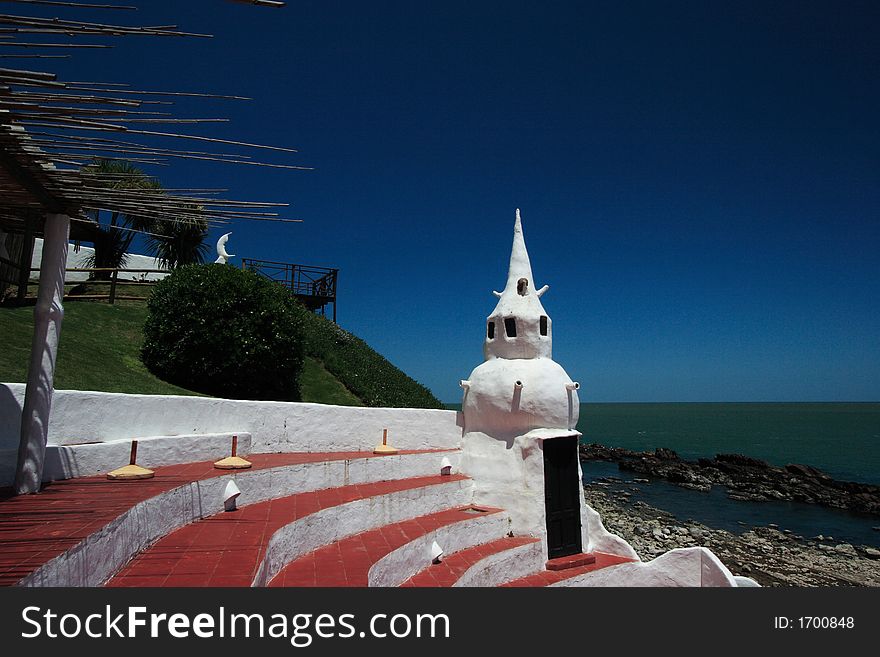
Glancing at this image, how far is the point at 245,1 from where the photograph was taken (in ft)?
9.18

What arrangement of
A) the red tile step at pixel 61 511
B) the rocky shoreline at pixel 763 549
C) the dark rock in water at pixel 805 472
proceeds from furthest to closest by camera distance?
the dark rock in water at pixel 805 472 → the rocky shoreline at pixel 763 549 → the red tile step at pixel 61 511

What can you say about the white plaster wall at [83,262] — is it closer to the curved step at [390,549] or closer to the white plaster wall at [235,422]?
the white plaster wall at [235,422]

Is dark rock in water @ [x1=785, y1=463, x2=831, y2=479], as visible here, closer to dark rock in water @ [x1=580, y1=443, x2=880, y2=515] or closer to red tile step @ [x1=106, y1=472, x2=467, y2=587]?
dark rock in water @ [x1=580, y1=443, x2=880, y2=515]

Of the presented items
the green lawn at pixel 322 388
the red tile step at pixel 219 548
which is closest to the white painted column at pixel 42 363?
the red tile step at pixel 219 548

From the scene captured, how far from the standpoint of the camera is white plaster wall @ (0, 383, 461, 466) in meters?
7.82

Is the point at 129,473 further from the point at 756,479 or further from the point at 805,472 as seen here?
the point at 805,472

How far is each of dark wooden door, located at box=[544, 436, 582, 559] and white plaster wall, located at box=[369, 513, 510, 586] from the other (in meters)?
1.02

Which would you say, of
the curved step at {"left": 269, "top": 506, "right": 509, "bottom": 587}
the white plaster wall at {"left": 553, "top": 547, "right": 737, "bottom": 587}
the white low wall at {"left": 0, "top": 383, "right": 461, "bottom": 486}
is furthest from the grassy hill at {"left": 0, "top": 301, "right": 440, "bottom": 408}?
the white plaster wall at {"left": 553, "top": 547, "right": 737, "bottom": 587}

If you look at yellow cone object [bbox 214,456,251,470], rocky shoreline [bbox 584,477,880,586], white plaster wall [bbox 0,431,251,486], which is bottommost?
rocky shoreline [bbox 584,477,880,586]

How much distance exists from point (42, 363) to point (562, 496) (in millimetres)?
9389

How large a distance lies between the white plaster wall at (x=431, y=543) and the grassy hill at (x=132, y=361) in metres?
7.61

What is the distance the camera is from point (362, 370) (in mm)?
23453

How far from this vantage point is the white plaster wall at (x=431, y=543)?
728 centimetres

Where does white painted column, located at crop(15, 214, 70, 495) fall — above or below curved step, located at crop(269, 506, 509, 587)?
above
